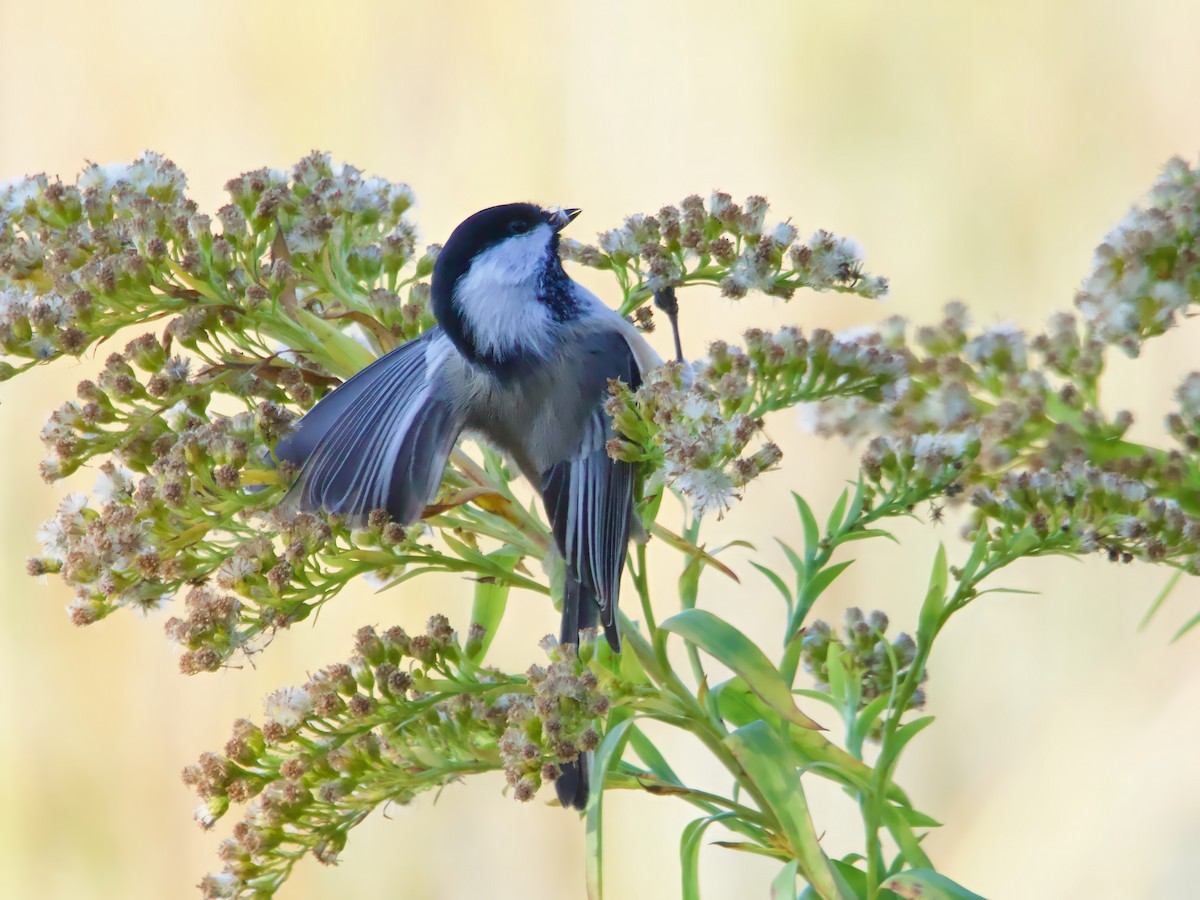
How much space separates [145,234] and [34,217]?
114 millimetres

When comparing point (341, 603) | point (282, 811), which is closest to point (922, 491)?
point (282, 811)

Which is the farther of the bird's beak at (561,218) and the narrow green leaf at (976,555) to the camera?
the bird's beak at (561,218)

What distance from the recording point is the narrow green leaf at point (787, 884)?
71cm

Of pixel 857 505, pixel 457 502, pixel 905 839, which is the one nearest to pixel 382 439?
pixel 457 502

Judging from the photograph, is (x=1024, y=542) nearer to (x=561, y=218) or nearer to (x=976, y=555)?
(x=976, y=555)

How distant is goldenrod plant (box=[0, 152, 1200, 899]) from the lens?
2.24ft

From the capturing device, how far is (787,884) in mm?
711

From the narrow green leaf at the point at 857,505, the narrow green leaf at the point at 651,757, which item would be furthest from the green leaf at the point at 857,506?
the narrow green leaf at the point at 651,757

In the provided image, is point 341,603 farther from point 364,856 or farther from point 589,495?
point 589,495

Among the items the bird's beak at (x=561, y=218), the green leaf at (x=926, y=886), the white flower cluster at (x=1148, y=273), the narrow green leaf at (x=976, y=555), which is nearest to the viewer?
the white flower cluster at (x=1148, y=273)

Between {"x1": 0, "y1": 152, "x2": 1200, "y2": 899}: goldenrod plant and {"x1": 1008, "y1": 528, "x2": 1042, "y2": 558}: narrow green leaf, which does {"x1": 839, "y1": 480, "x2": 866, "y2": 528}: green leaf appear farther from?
{"x1": 1008, "y1": 528, "x2": 1042, "y2": 558}: narrow green leaf

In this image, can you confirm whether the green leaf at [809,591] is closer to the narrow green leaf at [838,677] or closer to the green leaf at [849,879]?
the narrow green leaf at [838,677]

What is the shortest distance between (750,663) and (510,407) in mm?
297

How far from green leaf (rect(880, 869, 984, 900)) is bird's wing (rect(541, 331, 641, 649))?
0.71 feet
